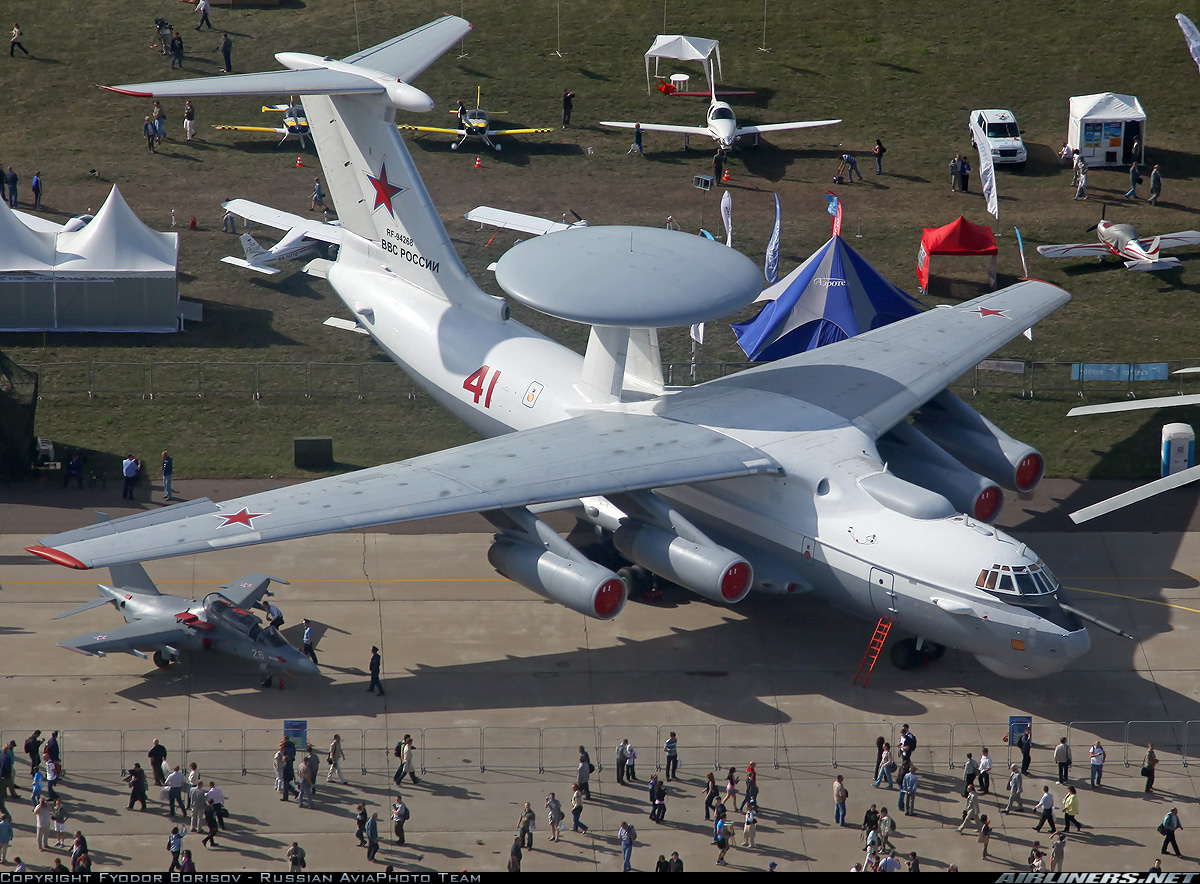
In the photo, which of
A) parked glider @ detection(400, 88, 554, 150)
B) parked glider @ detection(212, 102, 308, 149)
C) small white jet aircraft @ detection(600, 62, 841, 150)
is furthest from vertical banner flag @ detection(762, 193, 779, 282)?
parked glider @ detection(212, 102, 308, 149)

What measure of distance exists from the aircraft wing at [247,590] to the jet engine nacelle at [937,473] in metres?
17.6

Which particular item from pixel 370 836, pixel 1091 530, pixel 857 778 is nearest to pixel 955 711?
pixel 857 778

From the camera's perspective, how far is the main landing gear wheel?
3900 centimetres

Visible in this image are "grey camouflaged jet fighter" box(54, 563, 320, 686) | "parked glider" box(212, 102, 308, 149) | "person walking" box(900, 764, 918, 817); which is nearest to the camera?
"person walking" box(900, 764, 918, 817)

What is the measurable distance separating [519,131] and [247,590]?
39.4 meters

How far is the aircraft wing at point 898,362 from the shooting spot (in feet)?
140

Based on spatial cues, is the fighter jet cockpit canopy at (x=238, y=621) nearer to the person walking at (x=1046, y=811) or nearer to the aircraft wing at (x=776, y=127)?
the person walking at (x=1046, y=811)

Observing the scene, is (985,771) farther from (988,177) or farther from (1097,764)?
(988,177)

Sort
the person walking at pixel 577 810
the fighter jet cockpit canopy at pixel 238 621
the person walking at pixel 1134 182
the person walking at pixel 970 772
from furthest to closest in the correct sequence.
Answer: the person walking at pixel 1134 182 → the fighter jet cockpit canopy at pixel 238 621 → the person walking at pixel 970 772 → the person walking at pixel 577 810

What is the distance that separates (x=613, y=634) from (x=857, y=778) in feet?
27.2

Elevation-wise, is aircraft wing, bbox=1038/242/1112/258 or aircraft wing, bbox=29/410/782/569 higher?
aircraft wing, bbox=29/410/782/569

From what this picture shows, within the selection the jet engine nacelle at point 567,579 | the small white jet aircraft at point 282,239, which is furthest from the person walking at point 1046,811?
the small white jet aircraft at point 282,239

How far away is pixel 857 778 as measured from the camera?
3550 centimetres

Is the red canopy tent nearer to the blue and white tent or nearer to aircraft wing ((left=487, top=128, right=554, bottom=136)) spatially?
the blue and white tent
